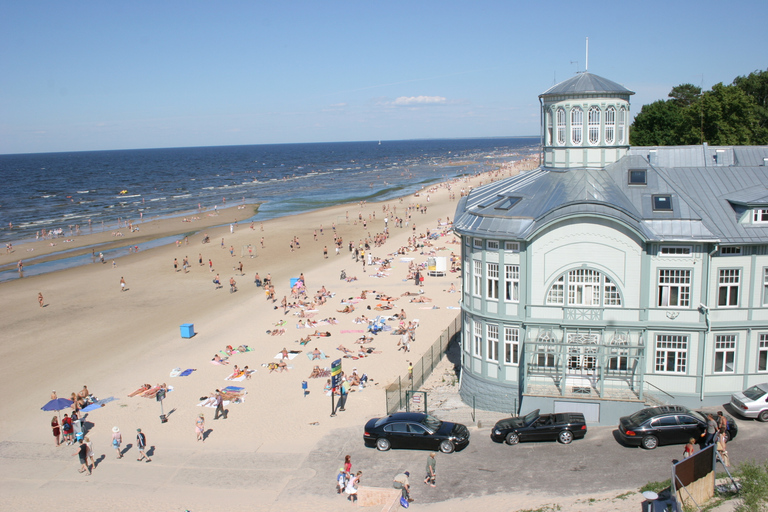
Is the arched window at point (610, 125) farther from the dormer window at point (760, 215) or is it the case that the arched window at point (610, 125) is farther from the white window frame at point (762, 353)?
the white window frame at point (762, 353)

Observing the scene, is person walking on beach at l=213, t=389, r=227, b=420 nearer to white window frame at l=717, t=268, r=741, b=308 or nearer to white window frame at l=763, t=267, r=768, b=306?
white window frame at l=717, t=268, r=741, b=308

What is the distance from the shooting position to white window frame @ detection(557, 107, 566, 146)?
84.5ft

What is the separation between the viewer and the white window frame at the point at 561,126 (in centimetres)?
2577

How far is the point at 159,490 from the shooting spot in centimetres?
2025

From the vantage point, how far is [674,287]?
74.0 ft

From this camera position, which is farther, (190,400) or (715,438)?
(190,400)

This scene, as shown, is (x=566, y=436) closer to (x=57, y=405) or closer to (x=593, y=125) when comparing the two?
(x=593, y=125)

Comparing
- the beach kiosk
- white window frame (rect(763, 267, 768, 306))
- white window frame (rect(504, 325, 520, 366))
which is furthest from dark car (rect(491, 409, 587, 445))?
the beach kiosk

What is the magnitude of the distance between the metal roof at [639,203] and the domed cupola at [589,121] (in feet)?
1.92

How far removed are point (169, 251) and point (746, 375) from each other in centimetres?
5733

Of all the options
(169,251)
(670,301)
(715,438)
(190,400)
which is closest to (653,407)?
(715,438)

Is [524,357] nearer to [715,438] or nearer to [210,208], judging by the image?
[715,438]

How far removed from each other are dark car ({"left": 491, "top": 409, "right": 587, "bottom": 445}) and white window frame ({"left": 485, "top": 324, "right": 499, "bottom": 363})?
3.61 meters

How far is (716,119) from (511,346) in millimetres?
46215
